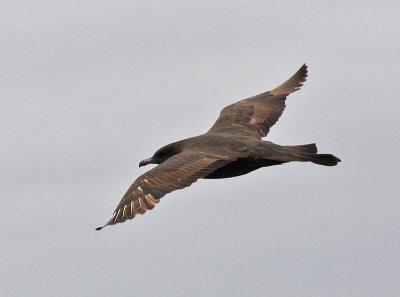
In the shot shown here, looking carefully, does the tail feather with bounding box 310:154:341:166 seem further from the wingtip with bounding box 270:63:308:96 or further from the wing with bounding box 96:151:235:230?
the wingtip with bounding box 270:63:308:96

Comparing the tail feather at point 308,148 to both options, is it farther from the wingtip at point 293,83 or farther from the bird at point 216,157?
the wingtip at point 293,83

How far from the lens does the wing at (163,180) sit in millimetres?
18844

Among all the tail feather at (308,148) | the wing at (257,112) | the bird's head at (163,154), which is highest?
the wing at (257,112)

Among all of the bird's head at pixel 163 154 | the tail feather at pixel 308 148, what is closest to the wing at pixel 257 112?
the bird's head at pixel 163 154

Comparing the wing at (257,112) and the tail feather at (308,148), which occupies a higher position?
the wing at (257,112)

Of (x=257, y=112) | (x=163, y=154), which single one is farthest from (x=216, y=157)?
(x=257, y=112)

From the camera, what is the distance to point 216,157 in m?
20.2

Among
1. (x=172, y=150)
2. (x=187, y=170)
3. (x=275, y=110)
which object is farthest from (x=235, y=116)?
(x=187, y=170)

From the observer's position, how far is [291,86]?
25.7m

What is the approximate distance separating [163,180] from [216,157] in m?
1.23

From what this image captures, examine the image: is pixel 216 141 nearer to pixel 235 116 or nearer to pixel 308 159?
pixel 308 159

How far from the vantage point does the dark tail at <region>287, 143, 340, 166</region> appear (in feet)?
67.8

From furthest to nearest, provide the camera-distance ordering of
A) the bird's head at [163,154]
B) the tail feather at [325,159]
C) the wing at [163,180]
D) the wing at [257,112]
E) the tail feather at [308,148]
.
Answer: the wing at [257,112] < the bird's head at [163,154] < the tail feather at [308,148] < the tail feather at [325,159] < the wing at [163,180]

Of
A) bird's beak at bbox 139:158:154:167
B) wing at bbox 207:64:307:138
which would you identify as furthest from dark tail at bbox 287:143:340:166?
bird's beak at bbox 139:158:154:167
